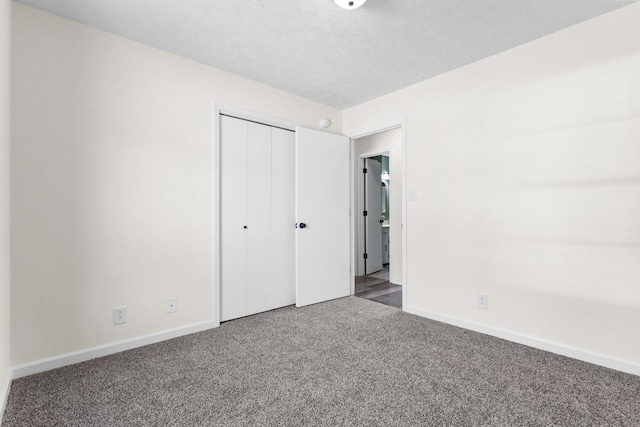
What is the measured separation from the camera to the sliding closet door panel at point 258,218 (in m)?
3.17

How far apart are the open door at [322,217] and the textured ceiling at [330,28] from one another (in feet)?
2.97

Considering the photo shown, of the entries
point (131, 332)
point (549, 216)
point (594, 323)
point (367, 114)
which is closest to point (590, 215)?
point (549, 216)

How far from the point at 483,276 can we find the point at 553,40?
1951 mm

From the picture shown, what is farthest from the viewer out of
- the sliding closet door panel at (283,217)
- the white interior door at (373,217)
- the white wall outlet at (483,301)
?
the white interior door at (373,217)

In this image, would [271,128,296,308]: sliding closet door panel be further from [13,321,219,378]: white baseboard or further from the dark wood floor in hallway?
the dark wood floor in hallway

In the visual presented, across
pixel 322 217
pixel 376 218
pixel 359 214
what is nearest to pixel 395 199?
pixel 359 214

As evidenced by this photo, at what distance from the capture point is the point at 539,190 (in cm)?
238

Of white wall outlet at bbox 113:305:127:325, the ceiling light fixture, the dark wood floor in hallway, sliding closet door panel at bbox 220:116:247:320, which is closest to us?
the ceiling light fixture

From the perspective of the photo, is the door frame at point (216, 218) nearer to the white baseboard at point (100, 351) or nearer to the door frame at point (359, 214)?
the white baseboard at point (100, 351)

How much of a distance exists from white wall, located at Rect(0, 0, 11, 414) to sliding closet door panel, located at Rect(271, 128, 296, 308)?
2.04 metres

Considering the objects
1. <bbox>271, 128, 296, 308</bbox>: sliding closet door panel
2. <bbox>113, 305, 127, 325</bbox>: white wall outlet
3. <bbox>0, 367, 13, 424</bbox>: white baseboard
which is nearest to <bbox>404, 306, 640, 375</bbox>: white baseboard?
<bbox>271, 128, 296, 308</bbox>: sliding closet door panel

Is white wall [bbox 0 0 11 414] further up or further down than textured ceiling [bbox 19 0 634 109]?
further down

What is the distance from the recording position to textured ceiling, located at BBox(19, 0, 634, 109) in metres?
2.00

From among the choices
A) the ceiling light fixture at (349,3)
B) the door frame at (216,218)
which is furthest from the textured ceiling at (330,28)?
the door frame at (216,218)
